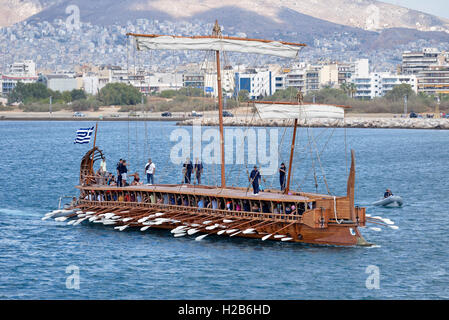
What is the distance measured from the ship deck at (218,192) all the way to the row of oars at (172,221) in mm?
1180

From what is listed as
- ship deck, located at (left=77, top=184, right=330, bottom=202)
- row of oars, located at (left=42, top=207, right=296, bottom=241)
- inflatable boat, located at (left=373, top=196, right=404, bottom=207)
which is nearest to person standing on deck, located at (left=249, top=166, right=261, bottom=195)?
ship deck, located at (left=77, top=184, right=330, bottom=202)

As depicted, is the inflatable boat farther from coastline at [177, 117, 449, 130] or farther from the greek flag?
coastline at [177, 117, 449, 130]

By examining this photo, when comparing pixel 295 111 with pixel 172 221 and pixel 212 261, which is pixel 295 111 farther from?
pixel 212 261

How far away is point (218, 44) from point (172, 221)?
11632 mm

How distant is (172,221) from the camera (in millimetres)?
45531

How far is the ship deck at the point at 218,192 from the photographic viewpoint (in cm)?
4238

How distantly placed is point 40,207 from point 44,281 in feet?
71.7

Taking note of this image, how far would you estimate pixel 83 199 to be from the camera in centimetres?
5206

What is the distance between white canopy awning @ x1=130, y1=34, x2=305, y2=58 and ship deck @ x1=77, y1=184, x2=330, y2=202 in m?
8.66

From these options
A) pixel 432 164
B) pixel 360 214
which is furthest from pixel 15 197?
pixel 432 164

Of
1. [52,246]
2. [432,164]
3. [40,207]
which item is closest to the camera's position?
[52,246]
